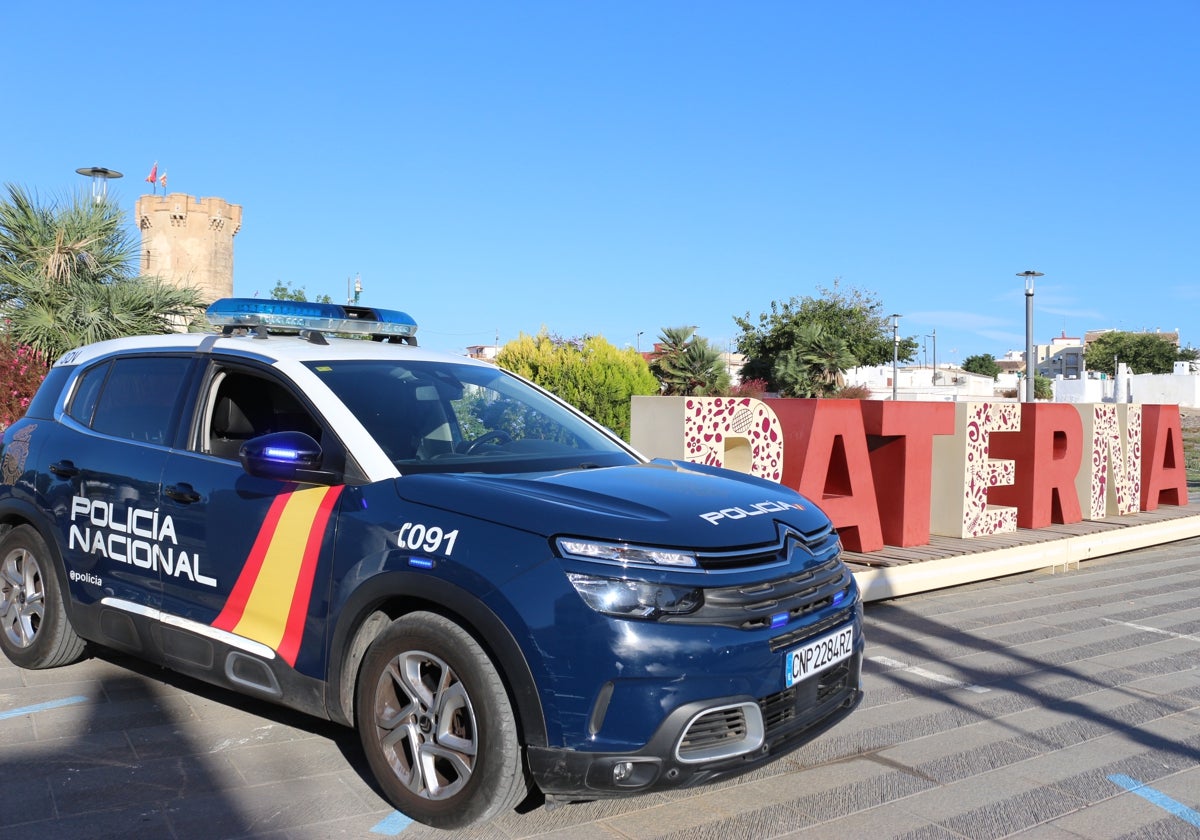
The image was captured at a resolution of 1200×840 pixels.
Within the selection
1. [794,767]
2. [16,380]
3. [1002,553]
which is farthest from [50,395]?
[1002,553]

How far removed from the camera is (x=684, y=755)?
3.37 meters

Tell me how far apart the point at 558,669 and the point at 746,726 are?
0.67 m

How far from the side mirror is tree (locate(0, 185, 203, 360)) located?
419 inches

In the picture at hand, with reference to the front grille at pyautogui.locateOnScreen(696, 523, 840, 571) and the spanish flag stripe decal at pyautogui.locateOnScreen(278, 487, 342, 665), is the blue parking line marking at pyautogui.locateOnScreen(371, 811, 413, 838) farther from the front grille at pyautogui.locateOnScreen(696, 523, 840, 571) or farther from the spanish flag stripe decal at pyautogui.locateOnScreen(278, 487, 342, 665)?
the front grille at pyautogui.locateOnScreen(696, 523, 840, 571)

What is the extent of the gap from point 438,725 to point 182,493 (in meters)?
1.66

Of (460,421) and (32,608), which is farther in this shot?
(32,608)

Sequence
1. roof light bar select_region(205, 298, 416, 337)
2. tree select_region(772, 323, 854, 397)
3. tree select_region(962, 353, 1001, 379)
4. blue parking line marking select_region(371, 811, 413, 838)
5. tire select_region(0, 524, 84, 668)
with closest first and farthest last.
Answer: blue parking line marking select_region(371, 811, 413, 838)
roof light bar select_region(205, 298, 416, 337)
tire select_region(0, 524, 84, 668)
tree select_region(772, 323, 854, 397)
tree select_region(962, 353, 1001, 379)

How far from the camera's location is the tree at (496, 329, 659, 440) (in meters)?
12.7

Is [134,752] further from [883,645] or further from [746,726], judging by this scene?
[883,645]

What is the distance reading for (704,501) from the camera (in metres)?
A: 3.91

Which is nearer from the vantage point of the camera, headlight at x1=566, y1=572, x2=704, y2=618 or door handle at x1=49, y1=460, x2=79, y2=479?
headlight at x1=566, y1=572, x2=704, y2=618

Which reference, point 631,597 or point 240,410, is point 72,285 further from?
point 631,597

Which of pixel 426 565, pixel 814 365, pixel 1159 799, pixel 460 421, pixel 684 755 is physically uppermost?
pixel 814 365

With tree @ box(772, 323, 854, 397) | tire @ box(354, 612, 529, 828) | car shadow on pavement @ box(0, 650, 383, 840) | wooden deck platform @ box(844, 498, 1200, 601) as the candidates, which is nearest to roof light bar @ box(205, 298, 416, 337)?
car shadow on pavement @ box(0, 650, 383, 840)
